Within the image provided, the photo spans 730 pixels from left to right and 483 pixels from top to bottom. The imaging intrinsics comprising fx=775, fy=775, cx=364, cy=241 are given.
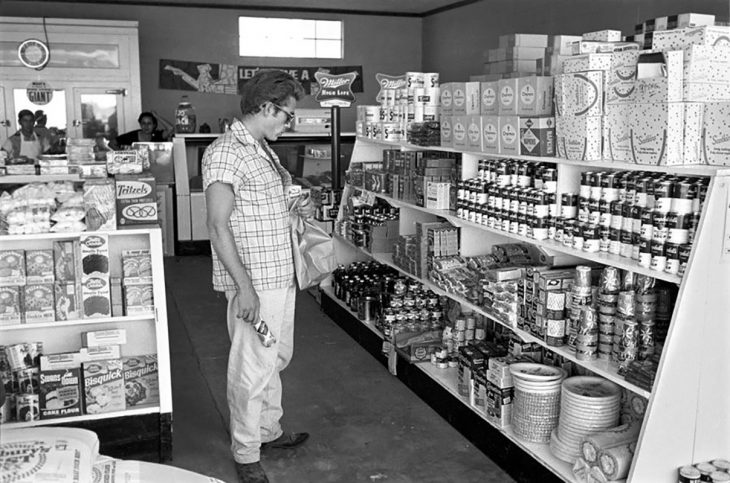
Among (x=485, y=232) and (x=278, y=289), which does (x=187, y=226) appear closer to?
(x=485, y=232)

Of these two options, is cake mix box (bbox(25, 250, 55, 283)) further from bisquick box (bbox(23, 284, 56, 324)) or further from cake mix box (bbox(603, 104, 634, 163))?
cake mix box (bbox(603, 104, 634, 163))

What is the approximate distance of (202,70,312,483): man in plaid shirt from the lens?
345cm

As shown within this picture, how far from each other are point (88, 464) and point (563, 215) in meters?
2.48

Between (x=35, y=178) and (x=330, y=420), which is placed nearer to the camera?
(x=35, y=178)

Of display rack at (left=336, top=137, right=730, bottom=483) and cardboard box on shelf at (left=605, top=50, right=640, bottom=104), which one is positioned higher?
cardboard box on shelf at (left=605, top=50, right=640, bottom=104)

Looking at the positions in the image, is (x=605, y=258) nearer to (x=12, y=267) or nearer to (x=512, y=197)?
(x=512, y=197)

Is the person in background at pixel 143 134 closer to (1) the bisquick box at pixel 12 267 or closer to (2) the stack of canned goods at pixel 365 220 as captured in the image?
(2) the stack of canned goods at pixel 365 220

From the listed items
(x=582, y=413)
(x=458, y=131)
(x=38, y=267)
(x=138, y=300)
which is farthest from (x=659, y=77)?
(x=38, y=267)

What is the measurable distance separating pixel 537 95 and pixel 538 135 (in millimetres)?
215

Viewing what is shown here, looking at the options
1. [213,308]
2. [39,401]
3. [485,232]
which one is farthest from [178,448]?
[213,308]

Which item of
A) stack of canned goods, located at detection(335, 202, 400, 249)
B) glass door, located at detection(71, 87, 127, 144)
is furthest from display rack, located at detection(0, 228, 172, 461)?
glass door, located at detection(71, 87, 127, 144)

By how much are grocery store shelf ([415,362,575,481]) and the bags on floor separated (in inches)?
44.3

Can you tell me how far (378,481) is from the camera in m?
3.81

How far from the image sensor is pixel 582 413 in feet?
11.2
